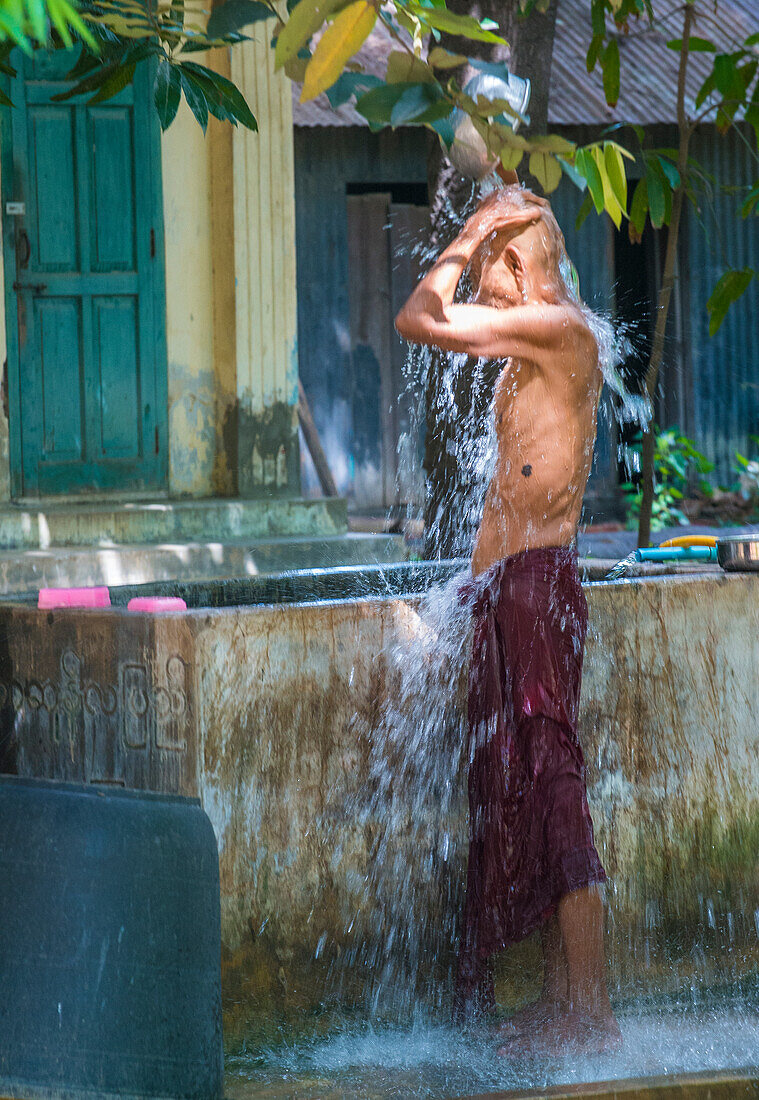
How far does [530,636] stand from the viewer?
3162mm

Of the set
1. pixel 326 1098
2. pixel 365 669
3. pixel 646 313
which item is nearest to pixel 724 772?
pixel 365 669

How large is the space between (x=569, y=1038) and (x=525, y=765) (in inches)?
24.9

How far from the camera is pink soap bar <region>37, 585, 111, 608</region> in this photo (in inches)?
136

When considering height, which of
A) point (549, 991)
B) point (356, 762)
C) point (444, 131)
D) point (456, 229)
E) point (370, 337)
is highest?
point (456, 229)

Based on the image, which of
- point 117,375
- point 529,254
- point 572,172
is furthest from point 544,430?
point 117,375

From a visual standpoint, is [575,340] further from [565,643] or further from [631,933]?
[631,933]

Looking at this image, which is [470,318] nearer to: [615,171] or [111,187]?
[615,171]

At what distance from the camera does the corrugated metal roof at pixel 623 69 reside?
31.4 feet

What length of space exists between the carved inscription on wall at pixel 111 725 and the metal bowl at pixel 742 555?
1.69m

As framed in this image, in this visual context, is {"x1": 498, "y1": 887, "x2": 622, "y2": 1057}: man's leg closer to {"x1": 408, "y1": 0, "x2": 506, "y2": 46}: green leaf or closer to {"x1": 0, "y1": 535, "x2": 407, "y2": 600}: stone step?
{"x1": 408, "y1": 0, "x2": 506, "y2": 46}: green leaf

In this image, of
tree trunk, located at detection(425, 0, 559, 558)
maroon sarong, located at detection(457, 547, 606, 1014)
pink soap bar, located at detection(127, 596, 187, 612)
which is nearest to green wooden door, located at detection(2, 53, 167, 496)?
tree trunk, located at detection(425, 0, 559, 558)

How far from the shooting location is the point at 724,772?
3688 millimetres

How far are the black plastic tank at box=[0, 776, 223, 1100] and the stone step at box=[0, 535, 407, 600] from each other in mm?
2990

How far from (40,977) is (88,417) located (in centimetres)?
455
